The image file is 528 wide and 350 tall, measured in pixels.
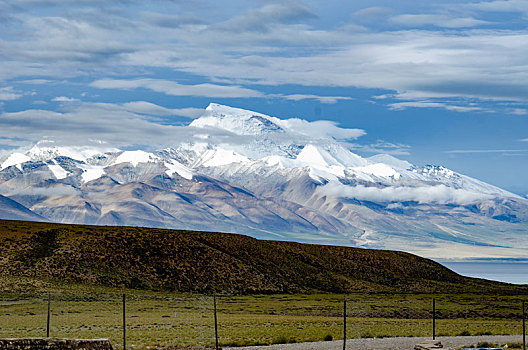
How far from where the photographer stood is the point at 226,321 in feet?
232

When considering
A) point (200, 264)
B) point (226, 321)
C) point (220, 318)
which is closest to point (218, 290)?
point (200, 264)

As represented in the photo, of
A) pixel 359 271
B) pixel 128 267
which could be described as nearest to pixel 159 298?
pixel 128 267

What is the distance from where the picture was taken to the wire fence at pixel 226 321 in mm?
52094

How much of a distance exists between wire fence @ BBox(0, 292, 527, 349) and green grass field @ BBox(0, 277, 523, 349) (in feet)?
0.19

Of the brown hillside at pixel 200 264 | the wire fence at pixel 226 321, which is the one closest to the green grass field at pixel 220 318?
the wire fence at pixel 226 321

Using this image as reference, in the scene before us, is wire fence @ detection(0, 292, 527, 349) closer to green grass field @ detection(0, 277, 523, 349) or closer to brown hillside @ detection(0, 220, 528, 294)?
green grass field @ detection(0, 277, 523, 349)

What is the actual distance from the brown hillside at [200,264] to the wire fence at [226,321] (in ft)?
90.0

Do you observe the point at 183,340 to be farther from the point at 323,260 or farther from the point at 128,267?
the point at 323,260

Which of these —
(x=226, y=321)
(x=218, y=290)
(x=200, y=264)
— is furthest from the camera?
(x=200, y=264)

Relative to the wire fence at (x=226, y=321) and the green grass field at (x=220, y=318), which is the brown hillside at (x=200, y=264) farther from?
the wire fence at (x=226, y=321)

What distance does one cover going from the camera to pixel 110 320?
69.5m

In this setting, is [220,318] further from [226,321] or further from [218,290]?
[218,290]

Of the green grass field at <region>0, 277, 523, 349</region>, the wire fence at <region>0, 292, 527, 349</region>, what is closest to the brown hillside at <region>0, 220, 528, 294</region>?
the green grass field at <region>0, 277, 523, 349</region>

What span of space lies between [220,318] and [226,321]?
538cm
